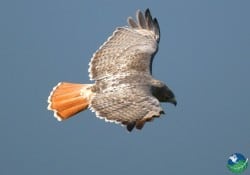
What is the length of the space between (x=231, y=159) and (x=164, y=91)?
1819 mm

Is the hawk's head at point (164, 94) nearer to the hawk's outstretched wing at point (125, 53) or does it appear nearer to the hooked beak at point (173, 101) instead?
the hooked beak at point (173, 101)

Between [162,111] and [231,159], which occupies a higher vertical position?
[162,111]

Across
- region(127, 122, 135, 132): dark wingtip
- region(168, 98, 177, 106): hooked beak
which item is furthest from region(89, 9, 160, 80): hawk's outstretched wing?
region(127, 122, 135, 132): dark wingtip

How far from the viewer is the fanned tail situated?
888 centimetres

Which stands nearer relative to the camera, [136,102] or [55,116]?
[136,102]

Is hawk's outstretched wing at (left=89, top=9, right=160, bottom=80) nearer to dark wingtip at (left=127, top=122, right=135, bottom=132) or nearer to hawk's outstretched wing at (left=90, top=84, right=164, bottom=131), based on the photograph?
hawk's outstretched wing at (left=90, top=84, right=164, bottom=131)

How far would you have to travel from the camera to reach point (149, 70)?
9.50 meters

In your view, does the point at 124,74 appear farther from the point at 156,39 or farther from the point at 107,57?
the point at 156,39

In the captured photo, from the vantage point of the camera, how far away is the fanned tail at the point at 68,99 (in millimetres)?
8883

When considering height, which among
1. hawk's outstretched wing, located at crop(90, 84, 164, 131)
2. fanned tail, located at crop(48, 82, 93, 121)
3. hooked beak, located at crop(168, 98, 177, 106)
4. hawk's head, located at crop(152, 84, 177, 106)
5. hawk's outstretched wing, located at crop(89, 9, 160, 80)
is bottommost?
hooked beak, located at crop(168, 98, 177, 106)

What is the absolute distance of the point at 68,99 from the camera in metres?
9.10

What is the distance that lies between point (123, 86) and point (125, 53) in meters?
1.28

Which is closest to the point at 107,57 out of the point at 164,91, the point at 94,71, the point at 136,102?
the point at 94,71

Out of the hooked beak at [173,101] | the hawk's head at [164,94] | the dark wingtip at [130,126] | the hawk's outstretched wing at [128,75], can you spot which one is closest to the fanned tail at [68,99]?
the hawk's outstretched wing at [128,75]
